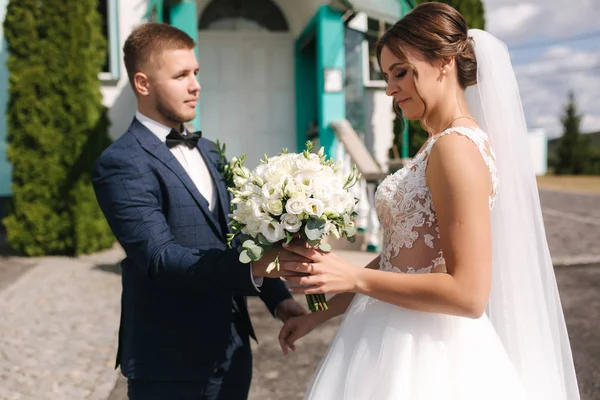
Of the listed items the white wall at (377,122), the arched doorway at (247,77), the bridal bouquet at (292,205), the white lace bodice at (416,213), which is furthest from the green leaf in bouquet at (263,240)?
the white wall at (377,122)

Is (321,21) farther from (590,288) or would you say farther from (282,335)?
(282,335)

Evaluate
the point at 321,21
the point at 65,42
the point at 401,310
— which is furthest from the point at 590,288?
the point at 65,42

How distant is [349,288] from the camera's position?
202 cm

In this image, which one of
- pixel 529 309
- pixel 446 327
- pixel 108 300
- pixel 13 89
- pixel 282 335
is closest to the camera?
pixel 446 327

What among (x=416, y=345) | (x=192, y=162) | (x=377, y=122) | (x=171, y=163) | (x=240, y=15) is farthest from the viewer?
(x=377, y=122)

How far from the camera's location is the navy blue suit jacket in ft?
7.65

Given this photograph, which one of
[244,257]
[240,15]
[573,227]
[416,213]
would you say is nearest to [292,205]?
[244,257]

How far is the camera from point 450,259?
1.93 metres

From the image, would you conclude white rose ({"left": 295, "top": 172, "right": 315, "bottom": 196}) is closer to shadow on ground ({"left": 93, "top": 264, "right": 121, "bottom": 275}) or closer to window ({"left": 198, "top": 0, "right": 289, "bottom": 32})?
shadow on ground ({"left": 93, "top": 264, "right": 121, "bottom": 275})

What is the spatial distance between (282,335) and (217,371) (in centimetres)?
31

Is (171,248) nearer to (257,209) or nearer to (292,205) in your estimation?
(257,209)

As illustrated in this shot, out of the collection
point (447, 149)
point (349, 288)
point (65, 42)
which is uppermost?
point (65, 42)

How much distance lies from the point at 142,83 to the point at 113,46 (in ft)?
27.5

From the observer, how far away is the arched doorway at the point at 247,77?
425 inches
